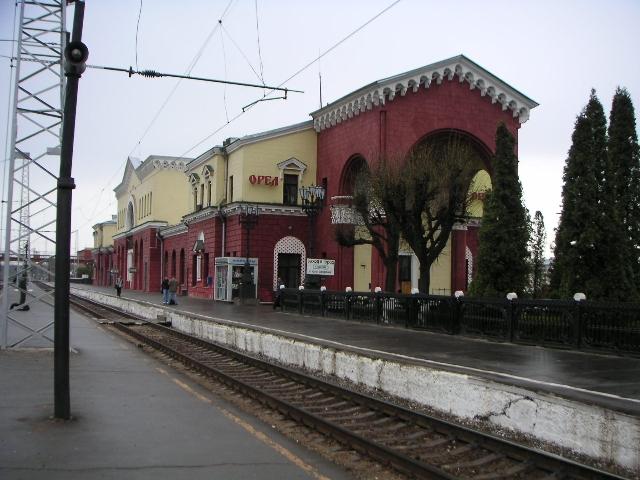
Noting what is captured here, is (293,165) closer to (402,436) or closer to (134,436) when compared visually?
(402,436)

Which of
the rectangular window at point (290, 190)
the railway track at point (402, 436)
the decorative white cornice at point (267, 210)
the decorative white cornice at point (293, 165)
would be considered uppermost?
the decorative white cornice at point (293, 165)

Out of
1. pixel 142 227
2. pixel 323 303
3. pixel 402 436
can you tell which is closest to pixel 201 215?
pixel 323 303

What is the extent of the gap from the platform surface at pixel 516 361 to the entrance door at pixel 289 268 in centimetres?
1966

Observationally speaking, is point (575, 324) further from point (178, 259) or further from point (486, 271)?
point (178, 259)

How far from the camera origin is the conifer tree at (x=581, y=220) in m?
16.5

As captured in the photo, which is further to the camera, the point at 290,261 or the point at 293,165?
the point at 290,261

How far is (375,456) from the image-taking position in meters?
6.60

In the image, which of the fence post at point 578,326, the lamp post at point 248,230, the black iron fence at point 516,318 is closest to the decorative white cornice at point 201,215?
the lamp post at point 248,230

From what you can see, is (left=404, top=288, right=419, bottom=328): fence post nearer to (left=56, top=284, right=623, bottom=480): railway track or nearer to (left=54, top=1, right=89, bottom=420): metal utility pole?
(left=56, top=284, right=623, bottom=480): railway track

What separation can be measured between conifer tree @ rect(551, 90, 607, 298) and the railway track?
28.9 feet

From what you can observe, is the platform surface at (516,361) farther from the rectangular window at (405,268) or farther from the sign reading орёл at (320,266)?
the rectangular window at (405,268)

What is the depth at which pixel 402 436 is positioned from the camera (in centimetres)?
755

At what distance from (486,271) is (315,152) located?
68.2ft

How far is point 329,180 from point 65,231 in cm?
2954
